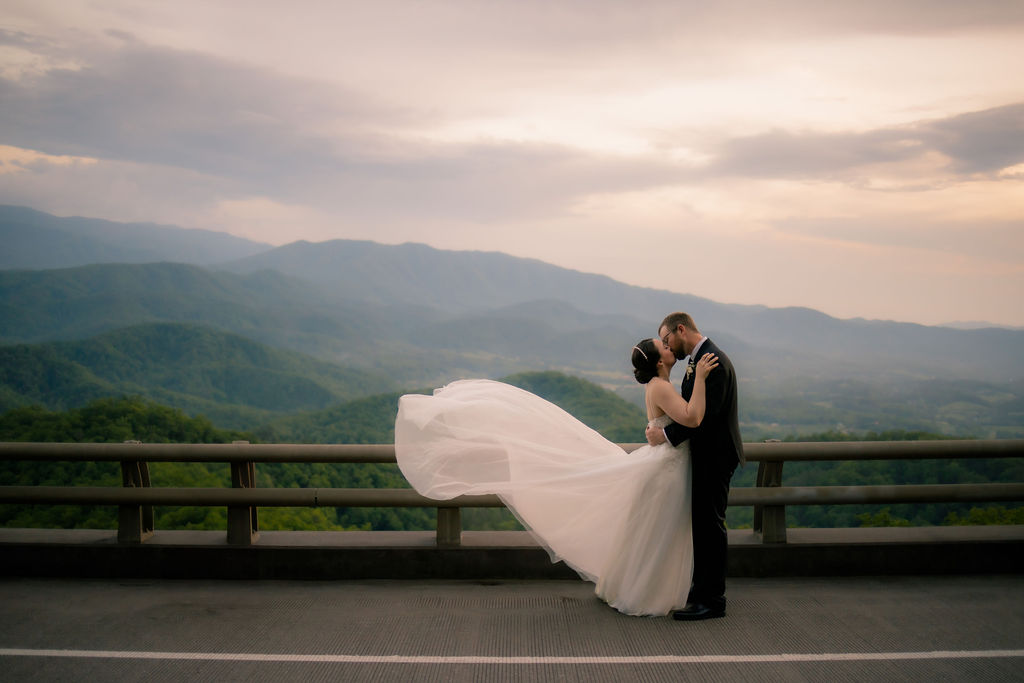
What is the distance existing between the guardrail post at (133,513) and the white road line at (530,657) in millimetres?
1525

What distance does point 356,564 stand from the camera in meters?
6.25

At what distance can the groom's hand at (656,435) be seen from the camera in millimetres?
5457

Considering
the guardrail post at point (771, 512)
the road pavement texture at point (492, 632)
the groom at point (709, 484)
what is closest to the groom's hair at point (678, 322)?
the groom at point (709, 484)

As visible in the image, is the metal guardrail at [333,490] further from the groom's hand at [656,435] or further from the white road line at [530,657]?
the white road line at [530,657]

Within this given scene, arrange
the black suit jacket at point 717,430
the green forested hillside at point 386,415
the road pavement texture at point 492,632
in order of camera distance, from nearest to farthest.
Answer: the road pavement texture at point 492,632, the black suit jacket at point 717,430, the green forested hillside at point 386,415

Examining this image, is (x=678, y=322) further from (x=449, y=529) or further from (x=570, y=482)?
(x=449, y=529)

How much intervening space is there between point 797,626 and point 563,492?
1.85 metres

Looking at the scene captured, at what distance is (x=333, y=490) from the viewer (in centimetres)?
627

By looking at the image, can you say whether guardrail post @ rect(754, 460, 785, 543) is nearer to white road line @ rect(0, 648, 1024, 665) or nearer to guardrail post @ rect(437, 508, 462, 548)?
white road line @ rect(0, 648, 1024, 665)

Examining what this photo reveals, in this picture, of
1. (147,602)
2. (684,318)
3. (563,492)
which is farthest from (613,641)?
(147,602)

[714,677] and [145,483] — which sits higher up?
[145,483]

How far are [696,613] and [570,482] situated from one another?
1.27 meters

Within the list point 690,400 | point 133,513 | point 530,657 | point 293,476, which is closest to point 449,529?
point 530,657

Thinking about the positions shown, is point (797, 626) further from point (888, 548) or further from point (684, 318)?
point (684, 318)
